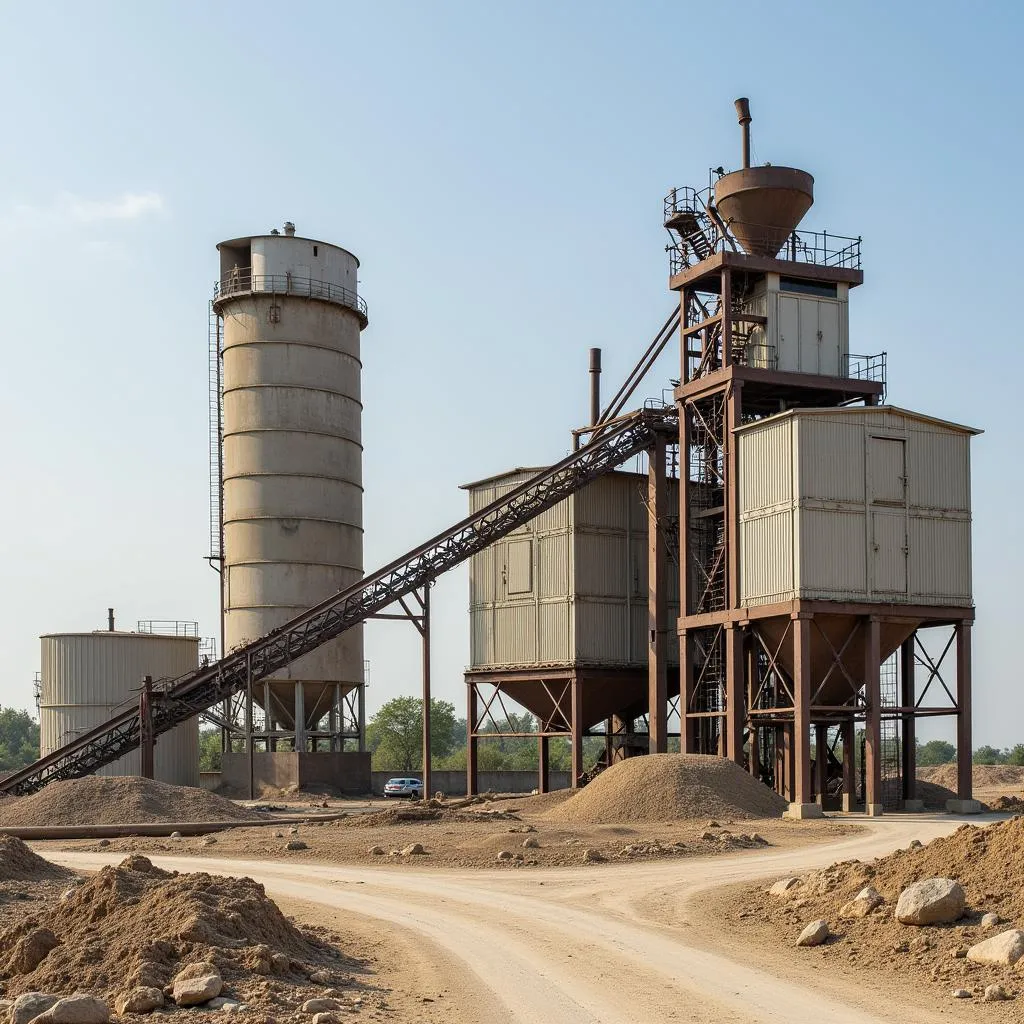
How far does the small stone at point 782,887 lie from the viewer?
773 inches

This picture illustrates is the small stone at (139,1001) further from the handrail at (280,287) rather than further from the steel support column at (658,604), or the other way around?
the handrail at (280,287)

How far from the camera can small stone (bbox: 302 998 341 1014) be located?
1255 centimetres

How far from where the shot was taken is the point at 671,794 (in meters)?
36.0

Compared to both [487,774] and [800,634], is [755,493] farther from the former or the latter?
[487,774]

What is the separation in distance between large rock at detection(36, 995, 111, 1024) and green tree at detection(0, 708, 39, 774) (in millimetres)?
139439

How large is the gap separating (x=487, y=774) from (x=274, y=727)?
35.4 ft

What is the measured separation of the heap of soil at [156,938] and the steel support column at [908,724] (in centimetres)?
3085

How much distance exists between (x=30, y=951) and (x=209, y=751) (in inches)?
4070

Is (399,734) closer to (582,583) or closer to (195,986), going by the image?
(582,583)

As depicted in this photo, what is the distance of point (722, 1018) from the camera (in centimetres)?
1256

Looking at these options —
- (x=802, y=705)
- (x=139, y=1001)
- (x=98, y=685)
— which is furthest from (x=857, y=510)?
(x=139, y=1001)

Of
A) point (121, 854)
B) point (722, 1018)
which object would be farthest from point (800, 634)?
point (722, 1018)

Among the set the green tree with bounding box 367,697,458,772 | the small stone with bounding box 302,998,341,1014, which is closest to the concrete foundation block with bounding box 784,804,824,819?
the small stone with bounding box 302,998,341,1014

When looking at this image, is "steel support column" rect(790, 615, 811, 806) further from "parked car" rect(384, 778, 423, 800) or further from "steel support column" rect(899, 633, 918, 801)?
"parked car" rect(384, 778, 423, 800)
